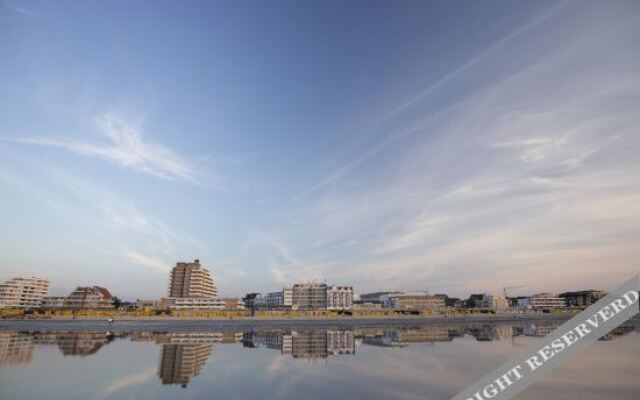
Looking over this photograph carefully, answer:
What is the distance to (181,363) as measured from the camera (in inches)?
837

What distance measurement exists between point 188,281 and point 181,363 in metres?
174

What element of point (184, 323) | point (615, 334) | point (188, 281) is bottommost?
point (615, 334)

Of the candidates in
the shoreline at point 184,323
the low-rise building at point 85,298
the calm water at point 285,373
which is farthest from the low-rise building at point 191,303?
the calm water at point 285,373

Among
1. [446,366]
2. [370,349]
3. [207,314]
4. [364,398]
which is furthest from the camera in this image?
[207,314]

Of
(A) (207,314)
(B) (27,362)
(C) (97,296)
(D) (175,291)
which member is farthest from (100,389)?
(C) (97,296)

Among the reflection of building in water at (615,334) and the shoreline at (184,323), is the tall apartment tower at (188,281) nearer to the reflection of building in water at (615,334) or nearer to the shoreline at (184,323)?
the shoreline at (184,323)

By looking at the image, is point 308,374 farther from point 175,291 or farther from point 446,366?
point 175,291

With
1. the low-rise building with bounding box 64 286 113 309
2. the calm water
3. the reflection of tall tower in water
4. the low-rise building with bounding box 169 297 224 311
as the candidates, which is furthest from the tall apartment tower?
the reflection of tall tower in water

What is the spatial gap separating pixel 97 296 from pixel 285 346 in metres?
193

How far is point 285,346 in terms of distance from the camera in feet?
102

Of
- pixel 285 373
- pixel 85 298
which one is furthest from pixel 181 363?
pixel 85 298

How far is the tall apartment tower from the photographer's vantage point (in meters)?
180

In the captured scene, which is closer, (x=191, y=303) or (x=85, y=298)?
(x=191, y=303)

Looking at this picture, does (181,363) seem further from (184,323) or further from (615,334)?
(184,323)
